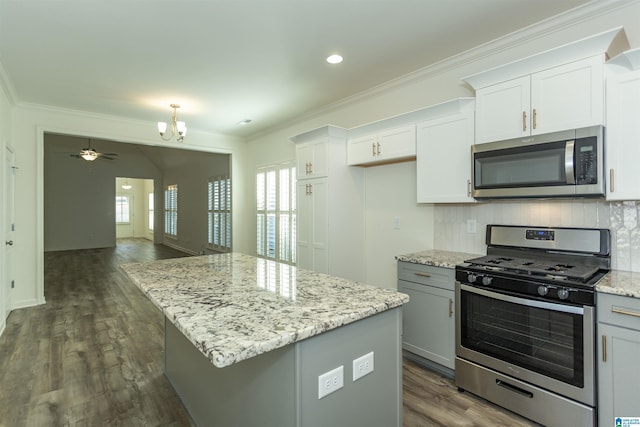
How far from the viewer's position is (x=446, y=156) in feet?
9.00

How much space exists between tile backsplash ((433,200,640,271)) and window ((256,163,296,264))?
2.48 m

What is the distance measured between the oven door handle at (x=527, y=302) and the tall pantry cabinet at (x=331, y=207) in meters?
1.57

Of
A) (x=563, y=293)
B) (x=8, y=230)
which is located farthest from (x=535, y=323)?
(x=8, y=230)

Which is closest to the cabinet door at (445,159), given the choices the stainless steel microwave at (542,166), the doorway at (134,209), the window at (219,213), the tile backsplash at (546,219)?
the stainless steel microwave at (542,166)

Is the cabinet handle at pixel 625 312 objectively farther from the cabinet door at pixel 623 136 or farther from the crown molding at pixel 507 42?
the crown molding at pixel 507 42

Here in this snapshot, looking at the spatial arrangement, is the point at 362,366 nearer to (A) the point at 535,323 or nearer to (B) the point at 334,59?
(A) the point at 535,323

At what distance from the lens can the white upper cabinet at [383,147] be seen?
120 inches

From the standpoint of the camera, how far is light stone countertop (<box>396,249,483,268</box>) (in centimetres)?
251

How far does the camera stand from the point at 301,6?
2.23 meters

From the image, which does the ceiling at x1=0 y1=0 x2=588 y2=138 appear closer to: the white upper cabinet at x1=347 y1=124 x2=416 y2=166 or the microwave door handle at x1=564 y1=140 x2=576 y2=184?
the white upper cabinet at x1=347 y1=124 x2=416 y2=166

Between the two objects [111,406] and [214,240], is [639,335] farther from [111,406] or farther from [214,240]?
[214,240]

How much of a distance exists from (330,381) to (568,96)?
227 centimetres

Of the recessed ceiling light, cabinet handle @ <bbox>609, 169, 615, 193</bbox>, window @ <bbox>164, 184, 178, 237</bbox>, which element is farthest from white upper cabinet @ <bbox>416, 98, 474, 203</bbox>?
window @ <bbox>164, 184, 178, 237</bbox>

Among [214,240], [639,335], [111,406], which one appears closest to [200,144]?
[214,240]
